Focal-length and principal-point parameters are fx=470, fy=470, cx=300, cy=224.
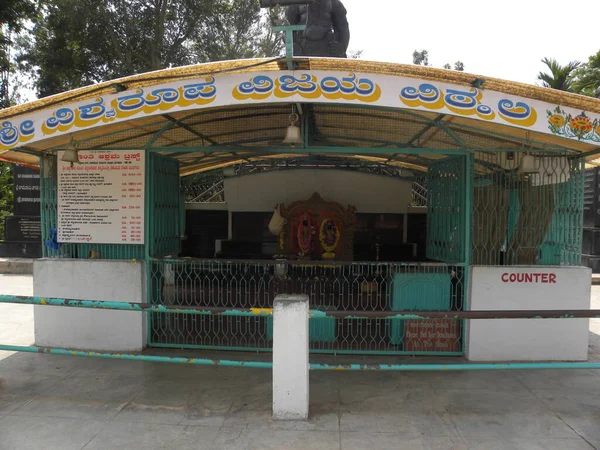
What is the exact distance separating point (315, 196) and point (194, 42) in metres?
16.7

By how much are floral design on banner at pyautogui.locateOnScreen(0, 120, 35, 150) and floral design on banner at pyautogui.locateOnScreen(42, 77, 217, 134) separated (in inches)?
6.8

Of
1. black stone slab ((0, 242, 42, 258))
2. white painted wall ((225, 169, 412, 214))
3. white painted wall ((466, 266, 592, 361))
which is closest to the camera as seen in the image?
white painted wall ((466, 266, 592, 361))

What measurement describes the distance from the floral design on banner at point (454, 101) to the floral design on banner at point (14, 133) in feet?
12.3

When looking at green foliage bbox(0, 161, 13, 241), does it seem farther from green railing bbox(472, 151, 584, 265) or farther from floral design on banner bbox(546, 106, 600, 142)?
floral design on banner bbox(546, 106, 600, 142)

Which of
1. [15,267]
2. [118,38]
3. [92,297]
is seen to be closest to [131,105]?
[92,297]

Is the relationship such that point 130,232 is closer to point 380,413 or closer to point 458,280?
point 380,413

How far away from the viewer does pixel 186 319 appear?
6875mm

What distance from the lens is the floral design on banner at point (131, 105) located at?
4.45 meters

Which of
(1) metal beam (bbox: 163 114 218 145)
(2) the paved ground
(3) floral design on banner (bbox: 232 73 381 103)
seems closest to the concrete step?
(2) the paved ground

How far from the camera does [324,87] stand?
4344 mm

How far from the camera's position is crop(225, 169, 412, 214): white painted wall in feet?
37.1

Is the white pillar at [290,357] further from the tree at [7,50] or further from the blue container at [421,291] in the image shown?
the tree at [7,50]

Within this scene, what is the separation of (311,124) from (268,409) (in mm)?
3824

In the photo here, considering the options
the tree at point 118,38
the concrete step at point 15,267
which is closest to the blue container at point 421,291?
the concrete step at point 15,267
